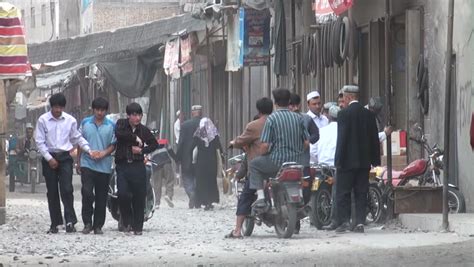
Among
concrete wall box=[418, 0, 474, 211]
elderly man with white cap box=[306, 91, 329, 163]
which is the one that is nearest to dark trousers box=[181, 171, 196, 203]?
concrete wall box=[418, 0, 474, 211]

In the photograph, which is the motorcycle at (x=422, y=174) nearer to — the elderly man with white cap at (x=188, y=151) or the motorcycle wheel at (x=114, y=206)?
the motorcycle wheel at (x=114, y=206)

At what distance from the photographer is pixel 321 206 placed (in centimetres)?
1664

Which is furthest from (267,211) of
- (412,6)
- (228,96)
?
(228,96)

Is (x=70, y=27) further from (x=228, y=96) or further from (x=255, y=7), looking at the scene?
(x=255, y=7)

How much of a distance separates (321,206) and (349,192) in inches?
37.9

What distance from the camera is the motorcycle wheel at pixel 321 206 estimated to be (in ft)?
54.3

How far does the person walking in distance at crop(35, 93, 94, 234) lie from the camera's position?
16297mm

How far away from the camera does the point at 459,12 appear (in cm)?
1762

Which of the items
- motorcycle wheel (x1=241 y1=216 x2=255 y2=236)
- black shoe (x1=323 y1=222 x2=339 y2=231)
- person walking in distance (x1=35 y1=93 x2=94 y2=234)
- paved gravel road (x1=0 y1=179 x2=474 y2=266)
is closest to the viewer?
paved gravel road (x1=0 y1=179 x2=474 y2=266)

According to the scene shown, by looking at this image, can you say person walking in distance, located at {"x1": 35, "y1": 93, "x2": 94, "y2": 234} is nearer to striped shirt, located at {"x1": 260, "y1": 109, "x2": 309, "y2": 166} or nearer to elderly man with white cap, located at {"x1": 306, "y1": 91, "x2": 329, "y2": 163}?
striped shirt, located at {"x1": 260, "y1": 109, "x2": 309, "y2": 166}

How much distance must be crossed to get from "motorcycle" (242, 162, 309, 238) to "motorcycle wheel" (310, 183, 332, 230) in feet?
4.43

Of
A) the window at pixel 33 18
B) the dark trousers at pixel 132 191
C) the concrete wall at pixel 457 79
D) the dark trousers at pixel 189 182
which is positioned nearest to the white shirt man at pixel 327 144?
the concrete wall at pixel 457 79

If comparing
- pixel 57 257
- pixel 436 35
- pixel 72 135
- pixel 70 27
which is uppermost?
pixel 70 27

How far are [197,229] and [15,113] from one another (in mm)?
32479
